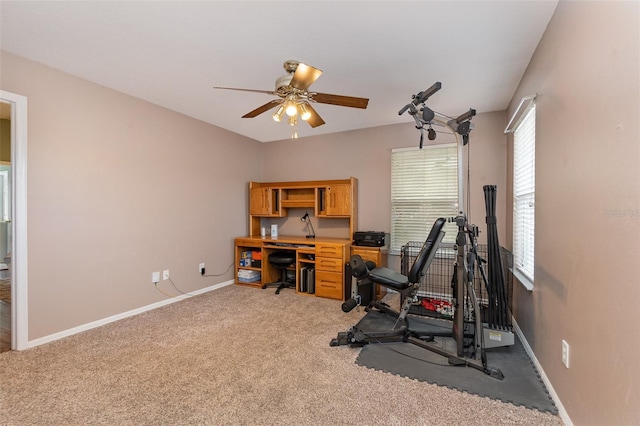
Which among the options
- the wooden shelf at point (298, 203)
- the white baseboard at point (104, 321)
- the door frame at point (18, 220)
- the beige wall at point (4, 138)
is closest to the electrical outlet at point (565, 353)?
the wooden shelf at point (298, 203)

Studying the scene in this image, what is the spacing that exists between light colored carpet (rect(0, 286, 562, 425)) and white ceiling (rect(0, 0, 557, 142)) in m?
2.50

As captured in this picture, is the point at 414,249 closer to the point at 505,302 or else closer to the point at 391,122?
the point at 505,302

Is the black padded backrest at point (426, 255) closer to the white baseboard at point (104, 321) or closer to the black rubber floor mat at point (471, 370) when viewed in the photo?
the black rubber floor mat at point (471, 370)

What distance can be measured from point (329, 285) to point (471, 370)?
6.79ft

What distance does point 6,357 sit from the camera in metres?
2.24

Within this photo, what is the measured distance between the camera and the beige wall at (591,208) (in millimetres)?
1047

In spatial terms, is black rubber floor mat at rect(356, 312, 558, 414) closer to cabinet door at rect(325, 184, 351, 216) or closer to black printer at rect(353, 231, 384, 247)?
black printer at rect(353, 231, 384, 247)

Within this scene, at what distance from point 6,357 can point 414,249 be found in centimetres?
434

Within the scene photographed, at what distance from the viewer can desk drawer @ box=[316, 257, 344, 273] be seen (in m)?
3.84

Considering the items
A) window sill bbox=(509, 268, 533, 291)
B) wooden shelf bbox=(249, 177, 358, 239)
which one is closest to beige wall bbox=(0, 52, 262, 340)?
wooden shelf bbox=(249, 177, 358, 239)

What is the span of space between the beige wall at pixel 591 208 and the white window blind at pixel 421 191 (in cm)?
188

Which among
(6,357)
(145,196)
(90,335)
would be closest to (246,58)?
(145,196)

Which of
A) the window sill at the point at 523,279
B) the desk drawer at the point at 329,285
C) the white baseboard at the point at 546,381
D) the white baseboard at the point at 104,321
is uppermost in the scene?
the window sill at the point at 523,279

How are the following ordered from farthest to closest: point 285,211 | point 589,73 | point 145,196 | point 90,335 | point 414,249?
point 285,211 < point 414,249 < point 145,196 < point 90,335 < point 589,73
